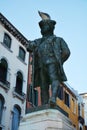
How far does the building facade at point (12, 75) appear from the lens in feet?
79.1

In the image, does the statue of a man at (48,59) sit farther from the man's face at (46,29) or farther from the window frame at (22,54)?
the window frame at (22,54)

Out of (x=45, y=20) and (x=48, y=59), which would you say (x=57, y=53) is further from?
(x=45, y=20)

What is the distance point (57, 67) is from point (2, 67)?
18543 mm

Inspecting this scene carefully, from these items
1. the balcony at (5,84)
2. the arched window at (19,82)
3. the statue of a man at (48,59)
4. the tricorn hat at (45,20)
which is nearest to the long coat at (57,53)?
the statue of a man at (48,59)

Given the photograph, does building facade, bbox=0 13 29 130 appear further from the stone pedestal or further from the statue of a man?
the stone pedestal

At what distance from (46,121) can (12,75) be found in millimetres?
20214

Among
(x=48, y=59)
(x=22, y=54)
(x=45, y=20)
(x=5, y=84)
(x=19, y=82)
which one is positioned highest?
(x=22, y=54)

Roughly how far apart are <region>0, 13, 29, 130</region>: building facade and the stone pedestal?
16806 millimetres

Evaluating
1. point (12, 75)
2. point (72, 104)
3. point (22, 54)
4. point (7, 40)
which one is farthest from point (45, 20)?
point (72, 104)

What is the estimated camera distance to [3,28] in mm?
26672

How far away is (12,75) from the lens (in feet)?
85.6

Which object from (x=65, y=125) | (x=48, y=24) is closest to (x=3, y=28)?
(x=48, y=24)

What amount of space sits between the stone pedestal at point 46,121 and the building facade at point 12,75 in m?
16.8

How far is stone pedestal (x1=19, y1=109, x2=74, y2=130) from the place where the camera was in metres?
6.00
